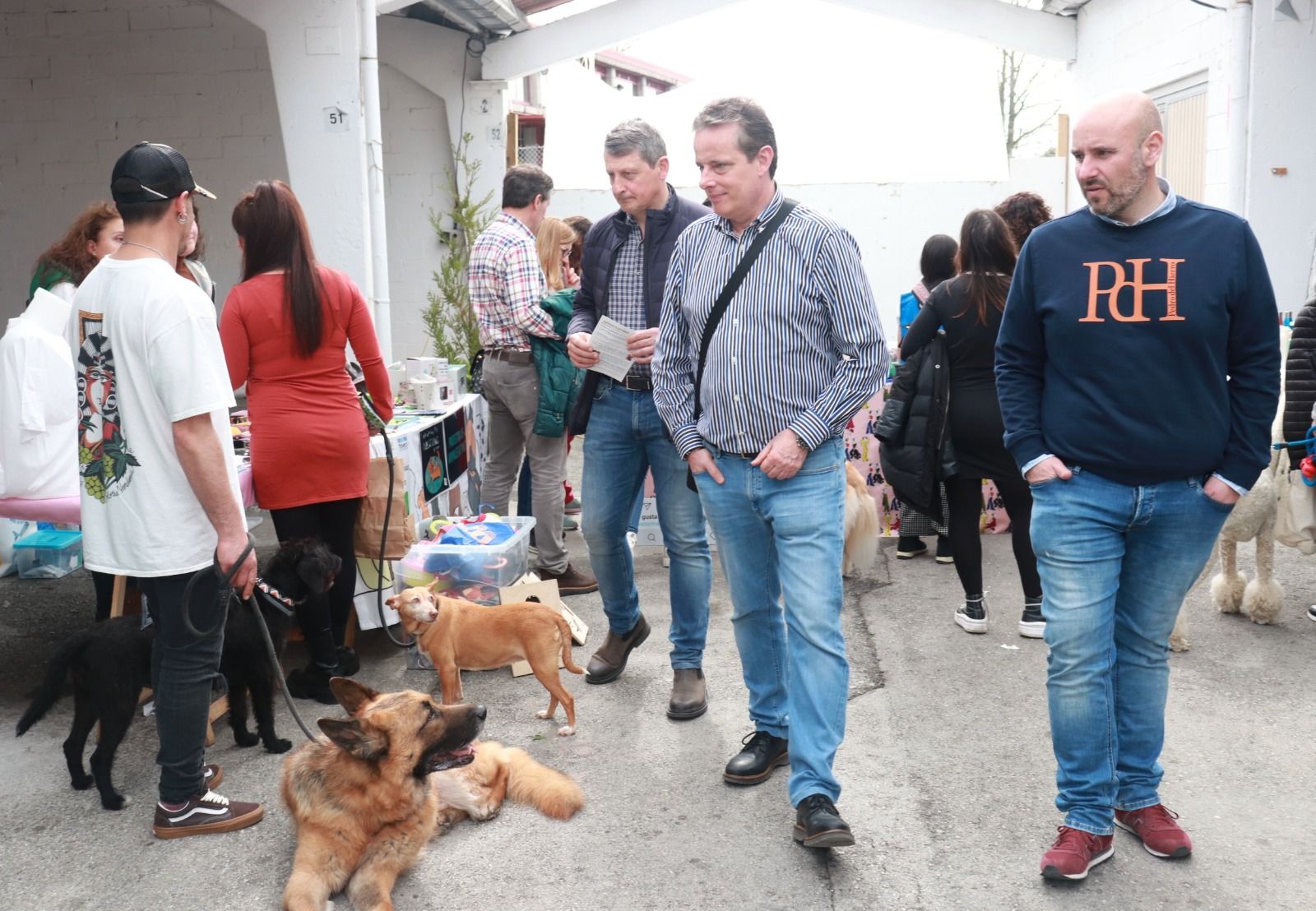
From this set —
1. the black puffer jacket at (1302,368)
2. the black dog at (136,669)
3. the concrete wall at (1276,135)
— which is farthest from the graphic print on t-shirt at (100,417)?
the concrete wall at (1276,135)

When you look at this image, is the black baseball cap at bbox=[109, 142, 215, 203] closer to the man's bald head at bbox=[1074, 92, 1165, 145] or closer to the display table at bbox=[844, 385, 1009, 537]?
the man's bald head at bbox=[1074, 92, 1165, 145]

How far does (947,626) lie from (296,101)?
4.67 metres

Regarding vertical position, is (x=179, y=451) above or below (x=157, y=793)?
above

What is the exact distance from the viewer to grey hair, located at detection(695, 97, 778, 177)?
10.8 feet

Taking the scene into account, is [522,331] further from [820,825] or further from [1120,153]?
[1120,153]

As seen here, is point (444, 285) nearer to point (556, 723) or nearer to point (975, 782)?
point (556, 723)

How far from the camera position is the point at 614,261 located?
4.33 meters

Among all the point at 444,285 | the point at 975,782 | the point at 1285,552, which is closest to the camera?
the point at 975,782

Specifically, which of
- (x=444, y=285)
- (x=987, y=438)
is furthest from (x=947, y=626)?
(x=444, y=285)

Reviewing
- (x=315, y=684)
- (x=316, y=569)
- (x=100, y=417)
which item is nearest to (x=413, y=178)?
(x=315, y=684)

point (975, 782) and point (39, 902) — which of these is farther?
point (975, 782)

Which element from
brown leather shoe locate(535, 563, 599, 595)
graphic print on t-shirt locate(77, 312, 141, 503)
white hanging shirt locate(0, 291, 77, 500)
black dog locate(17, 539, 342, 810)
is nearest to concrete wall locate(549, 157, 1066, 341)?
brown leather shoe locate(535, 563, 599, 595)

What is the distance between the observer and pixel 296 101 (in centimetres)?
693

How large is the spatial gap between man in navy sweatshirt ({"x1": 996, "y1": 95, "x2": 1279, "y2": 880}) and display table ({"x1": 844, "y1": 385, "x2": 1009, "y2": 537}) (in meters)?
3.76
